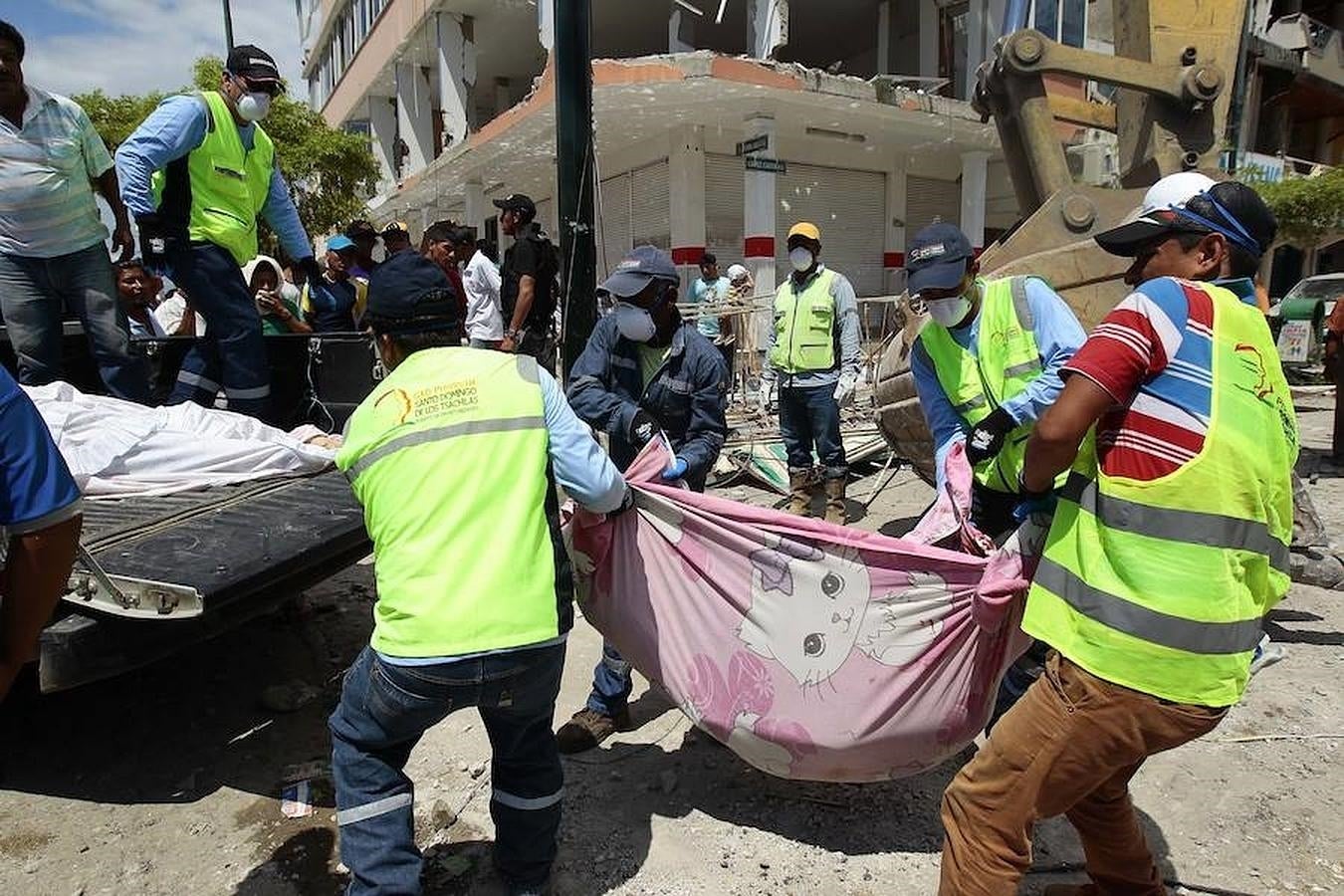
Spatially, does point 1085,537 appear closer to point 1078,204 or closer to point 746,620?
point 746,620

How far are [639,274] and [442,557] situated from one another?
1506mm

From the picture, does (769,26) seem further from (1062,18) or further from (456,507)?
(456,507)

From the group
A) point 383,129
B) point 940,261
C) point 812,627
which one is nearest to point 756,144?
point 940,261

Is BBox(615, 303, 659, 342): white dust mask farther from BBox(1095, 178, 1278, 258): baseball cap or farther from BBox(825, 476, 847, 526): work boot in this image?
BBox(825, 476, 847, 526): work boot

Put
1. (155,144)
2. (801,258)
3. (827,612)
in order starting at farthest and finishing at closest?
1. (801,258)
2. (155,144)
3. (827,612)

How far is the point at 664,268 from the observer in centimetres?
301

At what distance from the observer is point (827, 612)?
2.20 metres

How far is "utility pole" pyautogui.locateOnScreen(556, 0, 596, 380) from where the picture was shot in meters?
3.95

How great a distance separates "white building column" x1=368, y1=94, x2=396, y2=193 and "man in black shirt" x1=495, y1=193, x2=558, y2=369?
63.5 ft

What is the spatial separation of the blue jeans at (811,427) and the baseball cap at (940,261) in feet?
9.12

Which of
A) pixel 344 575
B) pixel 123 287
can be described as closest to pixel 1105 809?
pixel 344 575

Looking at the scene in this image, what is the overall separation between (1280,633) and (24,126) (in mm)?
5777

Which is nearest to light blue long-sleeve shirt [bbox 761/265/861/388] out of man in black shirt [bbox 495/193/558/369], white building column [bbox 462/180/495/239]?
man in black shirt [bbox 495/193/558/369]

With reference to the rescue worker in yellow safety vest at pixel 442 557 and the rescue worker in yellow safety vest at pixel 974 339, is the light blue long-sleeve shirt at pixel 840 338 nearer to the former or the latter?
the rescue worker in yellow safety vest at pixel 974 339
